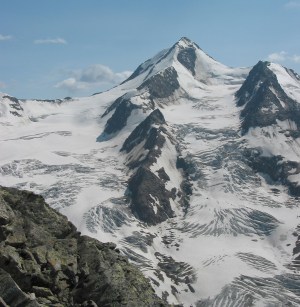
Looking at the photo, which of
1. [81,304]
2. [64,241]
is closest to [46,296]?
[81,304]

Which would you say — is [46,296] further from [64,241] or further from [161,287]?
[161,287]

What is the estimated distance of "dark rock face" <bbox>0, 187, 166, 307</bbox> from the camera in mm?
40406

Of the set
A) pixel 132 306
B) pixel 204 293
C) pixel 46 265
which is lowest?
pixel 204 293

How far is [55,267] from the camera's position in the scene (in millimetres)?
43875

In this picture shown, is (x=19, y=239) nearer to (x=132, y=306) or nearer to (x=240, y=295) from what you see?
(x=132, y=306)

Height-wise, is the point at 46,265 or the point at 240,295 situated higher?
the point at 46,265

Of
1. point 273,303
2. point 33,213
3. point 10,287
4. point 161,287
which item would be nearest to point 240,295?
point 273,303

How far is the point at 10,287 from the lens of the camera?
37.2 meters

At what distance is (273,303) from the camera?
620 feet

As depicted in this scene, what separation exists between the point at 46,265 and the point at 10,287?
21.6ft

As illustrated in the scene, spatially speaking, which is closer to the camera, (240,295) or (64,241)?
(64,241)

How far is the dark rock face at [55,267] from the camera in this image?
4041 cm

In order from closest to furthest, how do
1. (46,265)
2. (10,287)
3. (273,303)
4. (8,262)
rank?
1. (10,287)
2. (8,262)
3. (46,265)
4. (273,303)

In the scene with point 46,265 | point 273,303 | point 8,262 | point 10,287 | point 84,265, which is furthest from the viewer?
point 273,303
